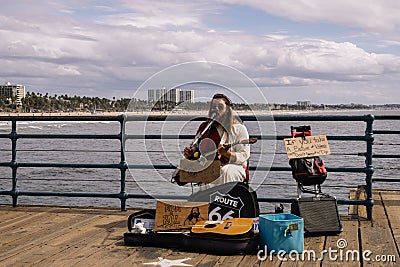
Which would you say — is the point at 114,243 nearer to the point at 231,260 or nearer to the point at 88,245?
the point at 88,245

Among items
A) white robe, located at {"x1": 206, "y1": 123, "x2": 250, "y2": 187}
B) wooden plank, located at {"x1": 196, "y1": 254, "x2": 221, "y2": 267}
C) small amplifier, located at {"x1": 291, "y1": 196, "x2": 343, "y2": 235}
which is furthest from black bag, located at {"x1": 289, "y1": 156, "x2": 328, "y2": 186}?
wooden plank, located at {"x1": 196, "y1": 254, "x2": 221, "y2": 267}

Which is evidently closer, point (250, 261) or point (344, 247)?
point (250, 261)

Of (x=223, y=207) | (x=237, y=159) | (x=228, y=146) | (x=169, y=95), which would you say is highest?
(x=169, y=95)

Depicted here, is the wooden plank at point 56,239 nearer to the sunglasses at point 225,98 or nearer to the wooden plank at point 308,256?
the sunglasses at point 225,98

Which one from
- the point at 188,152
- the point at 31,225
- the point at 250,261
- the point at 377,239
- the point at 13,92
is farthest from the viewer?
the point at 13,92

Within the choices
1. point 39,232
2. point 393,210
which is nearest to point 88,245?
point 39,232

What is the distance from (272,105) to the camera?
459cm

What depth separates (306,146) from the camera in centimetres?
514

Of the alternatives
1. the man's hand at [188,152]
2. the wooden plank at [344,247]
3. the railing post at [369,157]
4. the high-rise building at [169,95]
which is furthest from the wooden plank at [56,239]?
the railing post at [369,157]

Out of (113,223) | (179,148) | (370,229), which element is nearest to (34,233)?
(113,223)

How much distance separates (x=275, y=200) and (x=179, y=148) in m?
1.44

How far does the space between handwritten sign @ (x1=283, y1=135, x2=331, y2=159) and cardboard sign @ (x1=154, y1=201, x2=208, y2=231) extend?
0.87m

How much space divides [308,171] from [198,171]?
986 mm

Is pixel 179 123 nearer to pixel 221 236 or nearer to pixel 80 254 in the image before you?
pixel 221 236
